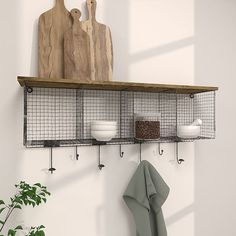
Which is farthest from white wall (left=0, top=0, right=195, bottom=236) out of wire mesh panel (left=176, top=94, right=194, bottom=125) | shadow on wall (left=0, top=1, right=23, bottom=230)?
wire mesh panel (left=176, top=94, right=194, bottom=125)

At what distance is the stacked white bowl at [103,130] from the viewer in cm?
140

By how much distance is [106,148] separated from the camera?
5.17 ft

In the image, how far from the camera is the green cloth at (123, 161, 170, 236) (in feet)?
4.98

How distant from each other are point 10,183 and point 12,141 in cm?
21

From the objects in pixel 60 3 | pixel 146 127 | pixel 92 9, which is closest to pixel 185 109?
pixel 146 127

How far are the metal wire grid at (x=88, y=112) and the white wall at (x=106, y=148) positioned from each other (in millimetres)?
62

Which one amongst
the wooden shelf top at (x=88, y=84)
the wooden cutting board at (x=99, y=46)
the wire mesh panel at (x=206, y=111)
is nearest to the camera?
the wooden shelf top at (x=88, y=84)

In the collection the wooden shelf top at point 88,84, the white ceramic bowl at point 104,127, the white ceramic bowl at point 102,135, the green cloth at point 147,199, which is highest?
the wooden shelf top at point 88,84

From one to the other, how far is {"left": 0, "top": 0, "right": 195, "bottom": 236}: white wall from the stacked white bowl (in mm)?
163

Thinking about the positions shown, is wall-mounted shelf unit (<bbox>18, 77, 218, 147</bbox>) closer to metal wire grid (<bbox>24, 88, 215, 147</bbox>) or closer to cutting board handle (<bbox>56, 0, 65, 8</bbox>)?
metal wire grid (<bbox>24, 88, 215, 147</bbox>)

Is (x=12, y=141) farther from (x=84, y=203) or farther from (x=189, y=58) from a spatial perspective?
(x=189, y=58)

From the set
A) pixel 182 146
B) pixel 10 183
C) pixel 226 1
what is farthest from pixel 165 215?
pixel 226 1

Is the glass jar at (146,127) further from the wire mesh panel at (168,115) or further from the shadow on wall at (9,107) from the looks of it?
the shadow on wall at (9,107)

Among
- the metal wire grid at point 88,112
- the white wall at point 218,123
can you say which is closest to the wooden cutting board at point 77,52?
the metal wire grid at point 88,112
